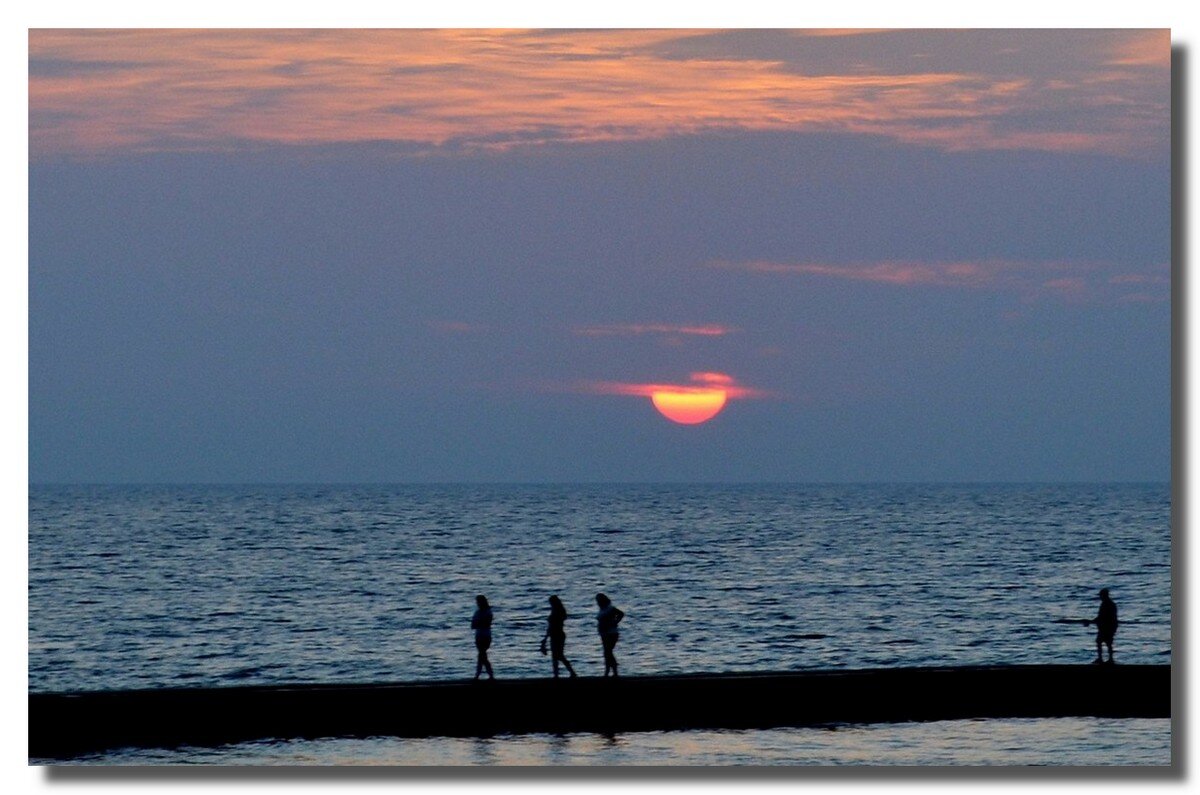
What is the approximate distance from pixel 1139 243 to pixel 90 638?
3538cm

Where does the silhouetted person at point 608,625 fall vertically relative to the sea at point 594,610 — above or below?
above

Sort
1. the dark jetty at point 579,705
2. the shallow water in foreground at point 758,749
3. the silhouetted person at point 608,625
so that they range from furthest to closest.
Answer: the silhouetted person at point 608,625 < the dark jetty at point 579,705 < the shallow water in foreground at point 758,749

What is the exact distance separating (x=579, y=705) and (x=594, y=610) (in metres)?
38.0

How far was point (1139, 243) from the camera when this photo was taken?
60.6 ft

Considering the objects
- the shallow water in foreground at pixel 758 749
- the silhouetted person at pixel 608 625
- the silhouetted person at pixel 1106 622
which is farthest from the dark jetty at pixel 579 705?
the silhouetted person at pixel 1106 622

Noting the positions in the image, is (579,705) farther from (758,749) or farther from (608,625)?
(758,749)

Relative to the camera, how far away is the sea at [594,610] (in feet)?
66.3

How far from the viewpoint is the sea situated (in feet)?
66.3

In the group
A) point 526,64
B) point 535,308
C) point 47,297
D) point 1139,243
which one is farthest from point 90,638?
point 1139,243

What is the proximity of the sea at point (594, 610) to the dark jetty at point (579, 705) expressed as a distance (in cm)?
49

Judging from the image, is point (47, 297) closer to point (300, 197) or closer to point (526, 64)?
point (300, 197)

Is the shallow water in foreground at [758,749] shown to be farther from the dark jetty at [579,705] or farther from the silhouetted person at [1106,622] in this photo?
the silhouetted person at [1106,622]

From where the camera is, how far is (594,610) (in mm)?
59531

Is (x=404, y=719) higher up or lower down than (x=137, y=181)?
lower down
